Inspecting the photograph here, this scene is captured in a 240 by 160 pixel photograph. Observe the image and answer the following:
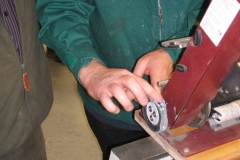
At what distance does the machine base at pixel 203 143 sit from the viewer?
2.18ft

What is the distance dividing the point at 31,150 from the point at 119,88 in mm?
657

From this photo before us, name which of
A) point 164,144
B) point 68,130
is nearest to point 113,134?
point 164,144

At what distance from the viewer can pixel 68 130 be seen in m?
2.05

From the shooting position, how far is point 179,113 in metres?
0.68

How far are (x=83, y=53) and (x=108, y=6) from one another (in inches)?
5.9

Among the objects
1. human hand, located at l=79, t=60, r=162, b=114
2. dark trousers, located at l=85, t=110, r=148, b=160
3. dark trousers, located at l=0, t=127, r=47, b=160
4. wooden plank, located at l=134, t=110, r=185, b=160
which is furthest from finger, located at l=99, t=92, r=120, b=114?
dark trousers, located at l=0, t=127, r=47, b=160

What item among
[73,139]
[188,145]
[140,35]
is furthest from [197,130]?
[73,139]

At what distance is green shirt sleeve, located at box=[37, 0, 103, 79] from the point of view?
0.81 metres

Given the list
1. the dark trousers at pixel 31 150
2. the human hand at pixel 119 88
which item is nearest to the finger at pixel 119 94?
the human hand at pixel 119 88

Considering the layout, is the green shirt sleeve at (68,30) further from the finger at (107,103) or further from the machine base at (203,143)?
the machine base at (203,143)

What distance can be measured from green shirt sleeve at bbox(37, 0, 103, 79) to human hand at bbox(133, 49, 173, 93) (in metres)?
0.12

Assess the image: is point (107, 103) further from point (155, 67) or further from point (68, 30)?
point (68, 30)

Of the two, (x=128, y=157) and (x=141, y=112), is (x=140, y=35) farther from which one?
(x=128, y=157)

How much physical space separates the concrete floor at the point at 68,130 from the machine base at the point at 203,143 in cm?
123
